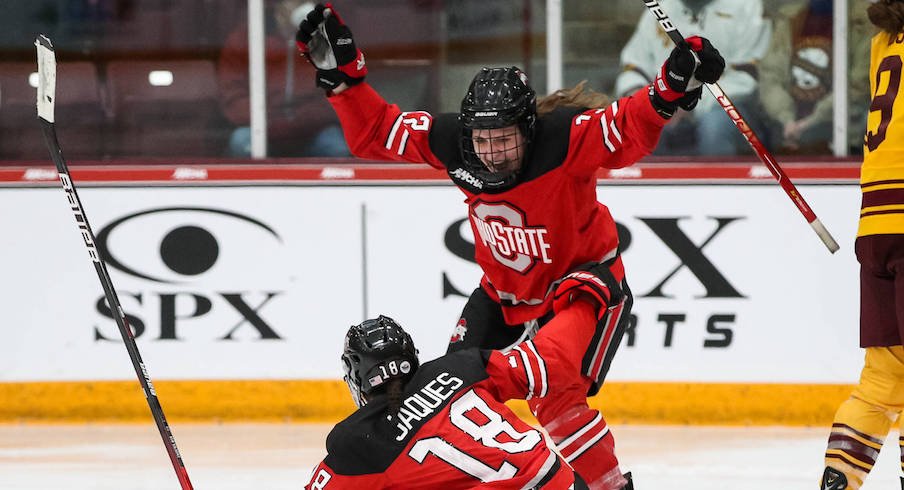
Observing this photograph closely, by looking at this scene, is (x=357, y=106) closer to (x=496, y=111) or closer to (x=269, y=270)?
(x=496, y=111)

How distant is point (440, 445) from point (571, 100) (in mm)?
1190

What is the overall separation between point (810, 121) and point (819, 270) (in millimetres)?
649

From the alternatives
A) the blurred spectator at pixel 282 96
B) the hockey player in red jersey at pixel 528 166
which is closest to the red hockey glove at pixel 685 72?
the hockey player in red jersey at pixel 528 166

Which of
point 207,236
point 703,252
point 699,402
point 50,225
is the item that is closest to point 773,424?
point 699,402

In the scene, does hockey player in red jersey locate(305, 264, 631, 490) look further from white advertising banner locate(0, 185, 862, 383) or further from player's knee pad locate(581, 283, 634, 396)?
white advertising banner locate(0, 185, 862, 383)

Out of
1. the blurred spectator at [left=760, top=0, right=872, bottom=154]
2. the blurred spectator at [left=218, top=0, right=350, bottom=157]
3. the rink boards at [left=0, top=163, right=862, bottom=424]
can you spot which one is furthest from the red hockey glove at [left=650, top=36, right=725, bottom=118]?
the blurred spectator at [left=218, top=0, right=350, bottom=157]

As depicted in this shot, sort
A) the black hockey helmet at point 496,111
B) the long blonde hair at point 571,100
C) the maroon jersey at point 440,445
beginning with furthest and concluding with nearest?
the long blonde hair at point 571,100 < the black hockey helmet at point 496,111 < the maroon jersey at point 440,445

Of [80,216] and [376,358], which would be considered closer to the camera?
[376,358]

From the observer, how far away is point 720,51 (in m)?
5.38

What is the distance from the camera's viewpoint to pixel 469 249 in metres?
5.26

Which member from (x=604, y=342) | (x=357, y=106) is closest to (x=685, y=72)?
(x=604, y=342)

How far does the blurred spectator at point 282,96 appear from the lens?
557cm

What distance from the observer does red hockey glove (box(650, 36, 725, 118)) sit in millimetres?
2959

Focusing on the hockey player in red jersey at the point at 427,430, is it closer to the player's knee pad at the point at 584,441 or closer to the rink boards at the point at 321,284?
the player's knee pad at the point at 584,441
